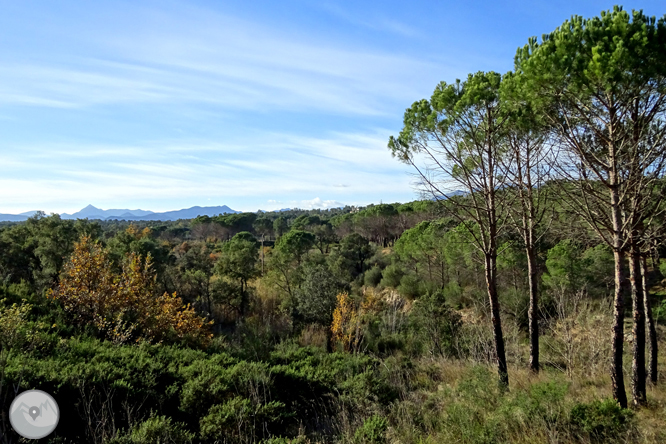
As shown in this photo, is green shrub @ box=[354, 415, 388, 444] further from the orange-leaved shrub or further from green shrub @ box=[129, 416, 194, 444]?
the orange-leaved shrub

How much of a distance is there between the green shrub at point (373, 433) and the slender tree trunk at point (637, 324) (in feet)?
13.3

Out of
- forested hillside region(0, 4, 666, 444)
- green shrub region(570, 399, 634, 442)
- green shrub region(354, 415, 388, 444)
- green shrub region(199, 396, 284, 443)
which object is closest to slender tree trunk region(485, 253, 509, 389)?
forested hillside region(0, 4, 666, 444)

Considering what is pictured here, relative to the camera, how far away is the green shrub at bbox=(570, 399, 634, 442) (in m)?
3.98

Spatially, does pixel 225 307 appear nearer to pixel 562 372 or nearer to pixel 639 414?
pixel 562 372

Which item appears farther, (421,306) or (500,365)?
(421,306)

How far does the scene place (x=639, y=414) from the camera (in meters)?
5.10

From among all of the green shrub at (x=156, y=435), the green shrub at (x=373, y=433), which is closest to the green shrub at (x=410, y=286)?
the green shrub at (x=373, y=433)

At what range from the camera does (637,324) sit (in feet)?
17.6

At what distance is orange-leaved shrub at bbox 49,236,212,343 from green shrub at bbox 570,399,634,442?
9628 mm

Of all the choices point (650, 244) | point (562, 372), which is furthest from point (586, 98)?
point (562, 372)

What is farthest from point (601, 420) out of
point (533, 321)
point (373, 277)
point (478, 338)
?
point (373, 277)

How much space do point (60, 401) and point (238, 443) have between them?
257cm

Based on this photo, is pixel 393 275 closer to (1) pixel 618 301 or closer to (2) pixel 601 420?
(1) pixel 618 301

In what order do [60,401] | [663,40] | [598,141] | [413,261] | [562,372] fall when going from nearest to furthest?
[663,40]
[60,401]
[598,141]
[562,372]
[413,261]
